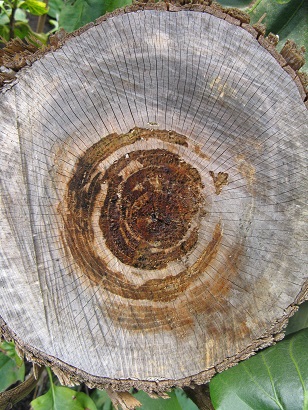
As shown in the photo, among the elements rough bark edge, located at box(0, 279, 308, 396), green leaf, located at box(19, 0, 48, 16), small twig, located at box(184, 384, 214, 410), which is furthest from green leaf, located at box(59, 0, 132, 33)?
small twig, located at box(184, 384, 214, 410)

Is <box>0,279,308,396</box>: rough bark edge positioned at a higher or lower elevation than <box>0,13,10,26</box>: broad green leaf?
lower

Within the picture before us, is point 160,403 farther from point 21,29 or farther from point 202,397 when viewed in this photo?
point 21,29

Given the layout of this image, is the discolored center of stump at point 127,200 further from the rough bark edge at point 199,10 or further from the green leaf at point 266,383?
the green leaf at point 266,383

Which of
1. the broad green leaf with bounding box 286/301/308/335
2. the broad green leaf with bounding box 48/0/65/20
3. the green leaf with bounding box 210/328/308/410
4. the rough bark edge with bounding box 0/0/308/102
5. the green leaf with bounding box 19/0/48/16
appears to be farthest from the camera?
the broad green leaf with bounding box 48/0/65/20

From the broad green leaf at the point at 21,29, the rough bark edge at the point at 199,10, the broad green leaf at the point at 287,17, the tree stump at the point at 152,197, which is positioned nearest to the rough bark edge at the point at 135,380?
the tree stump at the point at 152,197

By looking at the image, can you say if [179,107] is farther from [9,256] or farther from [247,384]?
[247,384]

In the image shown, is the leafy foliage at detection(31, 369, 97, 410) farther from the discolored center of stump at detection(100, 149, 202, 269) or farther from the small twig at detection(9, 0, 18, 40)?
the small twig at detection(9, 0, 18, 40)
